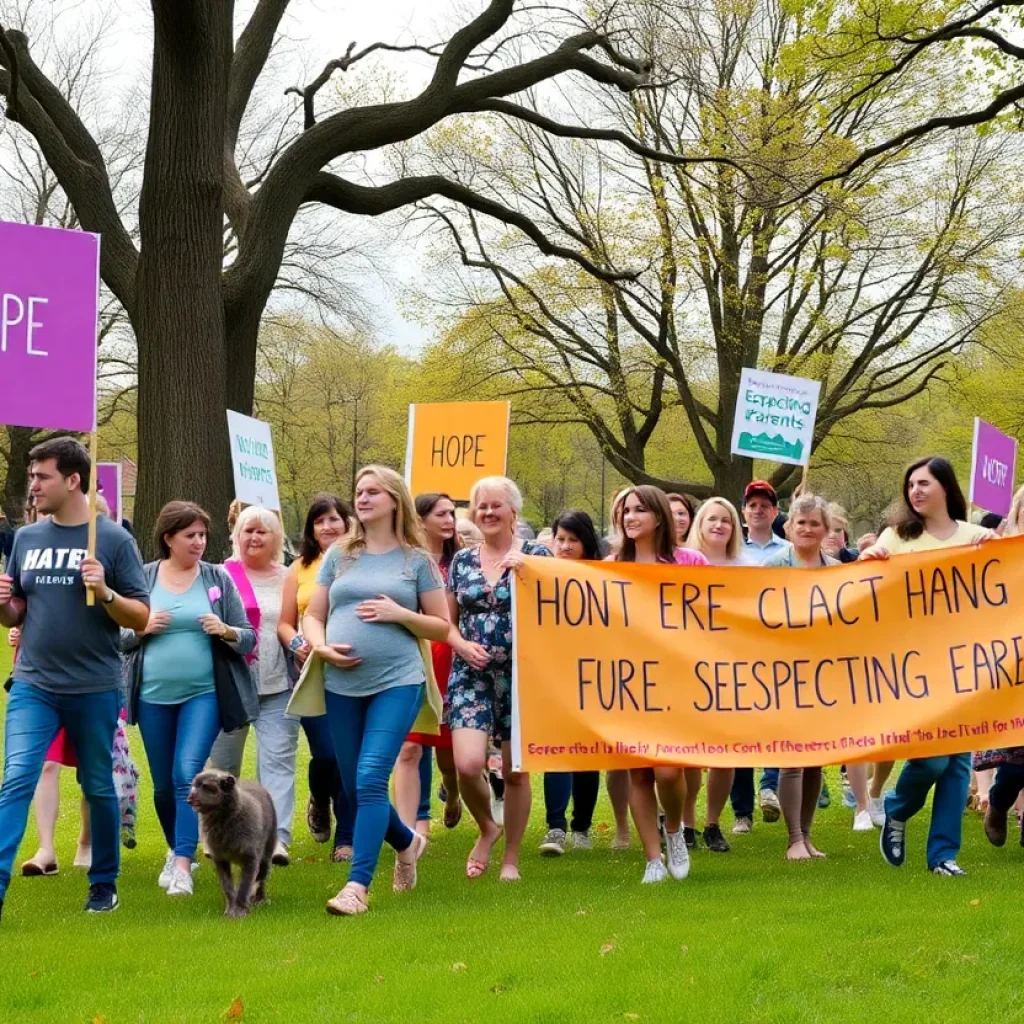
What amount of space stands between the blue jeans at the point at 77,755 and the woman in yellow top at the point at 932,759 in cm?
400

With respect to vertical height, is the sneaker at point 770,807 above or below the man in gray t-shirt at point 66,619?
below

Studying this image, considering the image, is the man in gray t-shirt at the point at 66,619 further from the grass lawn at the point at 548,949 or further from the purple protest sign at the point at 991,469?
the purple protest sign at the point at 991,469

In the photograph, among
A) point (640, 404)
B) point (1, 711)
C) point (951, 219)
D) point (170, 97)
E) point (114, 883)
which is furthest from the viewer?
point (640, 404)

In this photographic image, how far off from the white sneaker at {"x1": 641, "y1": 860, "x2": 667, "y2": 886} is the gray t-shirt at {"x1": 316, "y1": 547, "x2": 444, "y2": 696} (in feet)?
5.44

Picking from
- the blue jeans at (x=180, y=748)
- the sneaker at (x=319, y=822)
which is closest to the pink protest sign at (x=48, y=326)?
the blue jeans at (x=180, y=748)

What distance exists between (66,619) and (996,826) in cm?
541

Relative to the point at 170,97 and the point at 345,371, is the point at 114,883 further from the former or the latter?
the point at 345,371

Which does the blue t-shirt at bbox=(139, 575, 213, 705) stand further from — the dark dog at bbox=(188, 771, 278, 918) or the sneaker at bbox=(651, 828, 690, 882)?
the sneaker at bbox=(651, 828, 690, 882)

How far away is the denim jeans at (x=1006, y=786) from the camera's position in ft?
28.2

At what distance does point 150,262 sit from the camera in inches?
601

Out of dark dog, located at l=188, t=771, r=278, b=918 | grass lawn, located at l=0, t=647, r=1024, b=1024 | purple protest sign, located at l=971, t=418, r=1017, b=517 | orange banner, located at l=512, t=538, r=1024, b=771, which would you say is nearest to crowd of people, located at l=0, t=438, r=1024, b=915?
orange banner, located at l=512, t=538, r=1024, b=771

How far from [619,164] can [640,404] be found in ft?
19.5

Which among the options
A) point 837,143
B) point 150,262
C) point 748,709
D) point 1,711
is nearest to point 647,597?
point 748,709

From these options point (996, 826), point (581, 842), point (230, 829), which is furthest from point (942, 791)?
point (230, 829)
